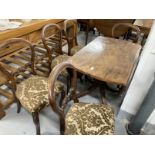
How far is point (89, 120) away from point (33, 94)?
0.59 meters

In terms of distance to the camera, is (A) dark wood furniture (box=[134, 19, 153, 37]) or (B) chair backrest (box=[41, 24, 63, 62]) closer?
(B) chair backrest (box=[41, 24, 63, 62])

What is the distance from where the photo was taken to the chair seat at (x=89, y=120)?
1210 mm

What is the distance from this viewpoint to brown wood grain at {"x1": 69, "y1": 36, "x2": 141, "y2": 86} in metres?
1.35

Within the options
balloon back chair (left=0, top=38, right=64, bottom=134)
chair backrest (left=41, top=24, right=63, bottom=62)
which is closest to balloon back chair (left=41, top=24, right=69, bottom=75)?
chair backrest (left=41, top=24, right=63, bottom=62)

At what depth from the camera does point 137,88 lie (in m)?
1.60

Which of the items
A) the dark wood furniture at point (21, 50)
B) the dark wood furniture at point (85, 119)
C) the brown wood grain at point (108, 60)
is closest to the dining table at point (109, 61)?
the brown wood grain at point (108, 60)

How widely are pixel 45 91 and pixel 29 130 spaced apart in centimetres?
49

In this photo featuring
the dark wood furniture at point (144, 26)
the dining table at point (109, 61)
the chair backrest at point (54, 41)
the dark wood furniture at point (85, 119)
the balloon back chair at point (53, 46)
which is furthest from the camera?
the dark wood furniture at point (144, 26)

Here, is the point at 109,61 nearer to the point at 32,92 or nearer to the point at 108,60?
the point at 108,60

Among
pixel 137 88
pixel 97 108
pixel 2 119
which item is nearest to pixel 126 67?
pixel 137 88

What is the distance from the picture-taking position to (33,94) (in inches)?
58.3

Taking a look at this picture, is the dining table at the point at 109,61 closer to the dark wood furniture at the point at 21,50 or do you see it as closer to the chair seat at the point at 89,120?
the chair seat at the point at 89,120

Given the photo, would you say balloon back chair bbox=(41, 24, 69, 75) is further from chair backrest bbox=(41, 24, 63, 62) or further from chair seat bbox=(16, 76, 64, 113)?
chair seat bbox=(16, 76, 64, 113)
